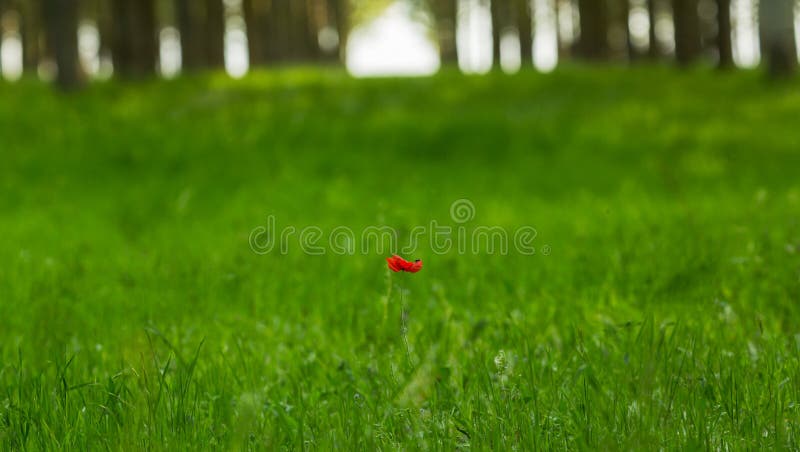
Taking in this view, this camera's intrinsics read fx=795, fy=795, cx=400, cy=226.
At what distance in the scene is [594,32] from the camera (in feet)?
92.2

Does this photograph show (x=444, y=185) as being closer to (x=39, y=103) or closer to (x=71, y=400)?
(x=71, y=400)

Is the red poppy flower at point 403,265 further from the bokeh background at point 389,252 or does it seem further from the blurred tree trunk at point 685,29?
the blurred tree trunk at point 685,29

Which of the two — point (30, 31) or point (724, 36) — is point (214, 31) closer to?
point (724, 36)

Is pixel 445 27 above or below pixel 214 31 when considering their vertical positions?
above

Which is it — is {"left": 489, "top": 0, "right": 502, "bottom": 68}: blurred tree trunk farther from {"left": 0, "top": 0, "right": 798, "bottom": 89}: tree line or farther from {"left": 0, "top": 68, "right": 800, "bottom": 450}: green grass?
{"left": 0, "top": 68, "right": 800, "bottom": 450}: green grass

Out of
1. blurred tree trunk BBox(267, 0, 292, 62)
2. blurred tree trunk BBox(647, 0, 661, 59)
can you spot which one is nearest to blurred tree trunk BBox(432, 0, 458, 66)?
blurred tree trunk BBox(267, 0, 292, 62)

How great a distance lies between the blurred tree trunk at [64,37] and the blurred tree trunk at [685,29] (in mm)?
15313

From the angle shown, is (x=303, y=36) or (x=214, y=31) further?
(x=303, y=36)

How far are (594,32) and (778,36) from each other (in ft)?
40.3

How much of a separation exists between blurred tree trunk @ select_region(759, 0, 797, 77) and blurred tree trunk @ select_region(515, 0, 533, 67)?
13473mm

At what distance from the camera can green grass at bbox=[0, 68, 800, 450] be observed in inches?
103

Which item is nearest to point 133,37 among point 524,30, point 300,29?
point 300,29

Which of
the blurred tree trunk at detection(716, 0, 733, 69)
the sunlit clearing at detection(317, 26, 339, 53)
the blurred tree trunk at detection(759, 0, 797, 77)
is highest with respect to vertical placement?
the sunlit clearing at detection(317, 26, 339, 53)

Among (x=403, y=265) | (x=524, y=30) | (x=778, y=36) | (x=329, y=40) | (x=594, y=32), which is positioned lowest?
(x=403, y=265)
